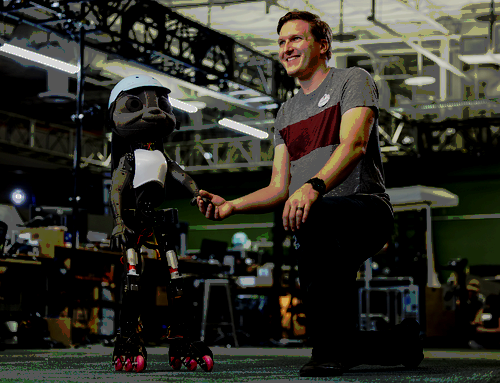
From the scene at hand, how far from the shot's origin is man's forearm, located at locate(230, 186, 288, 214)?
2447mm

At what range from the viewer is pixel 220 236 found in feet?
64.6

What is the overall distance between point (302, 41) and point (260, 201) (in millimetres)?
570

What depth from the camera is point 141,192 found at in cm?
319

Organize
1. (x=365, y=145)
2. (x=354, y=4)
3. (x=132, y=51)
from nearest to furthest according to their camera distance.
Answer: (x=365, y=145) → (x=132, y=51) → (x=354, y=4)

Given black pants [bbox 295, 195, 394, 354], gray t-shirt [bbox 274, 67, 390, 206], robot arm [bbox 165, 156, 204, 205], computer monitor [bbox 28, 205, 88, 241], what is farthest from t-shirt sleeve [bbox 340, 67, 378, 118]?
computer monitor [bbox 28, 205, 88, 241]

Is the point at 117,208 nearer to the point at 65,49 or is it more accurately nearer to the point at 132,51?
the point at 132,51

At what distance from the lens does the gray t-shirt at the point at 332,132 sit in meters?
2.34

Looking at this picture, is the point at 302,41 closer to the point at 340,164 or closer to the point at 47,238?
the point at 340,164

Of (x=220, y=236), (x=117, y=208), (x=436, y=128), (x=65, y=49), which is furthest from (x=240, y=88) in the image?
(x=220, y=236)

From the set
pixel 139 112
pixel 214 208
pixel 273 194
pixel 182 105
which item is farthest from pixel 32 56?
pixel 214 208

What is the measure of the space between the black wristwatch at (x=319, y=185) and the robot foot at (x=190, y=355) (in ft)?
3.67

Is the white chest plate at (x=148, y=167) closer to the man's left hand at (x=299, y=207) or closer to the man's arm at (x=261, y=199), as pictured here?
the man's arm at (x=261, y=199)

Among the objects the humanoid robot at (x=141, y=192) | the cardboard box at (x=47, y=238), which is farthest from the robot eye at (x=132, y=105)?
the cardboard box at (x=47, y=238)

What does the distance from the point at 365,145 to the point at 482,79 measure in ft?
40.1
